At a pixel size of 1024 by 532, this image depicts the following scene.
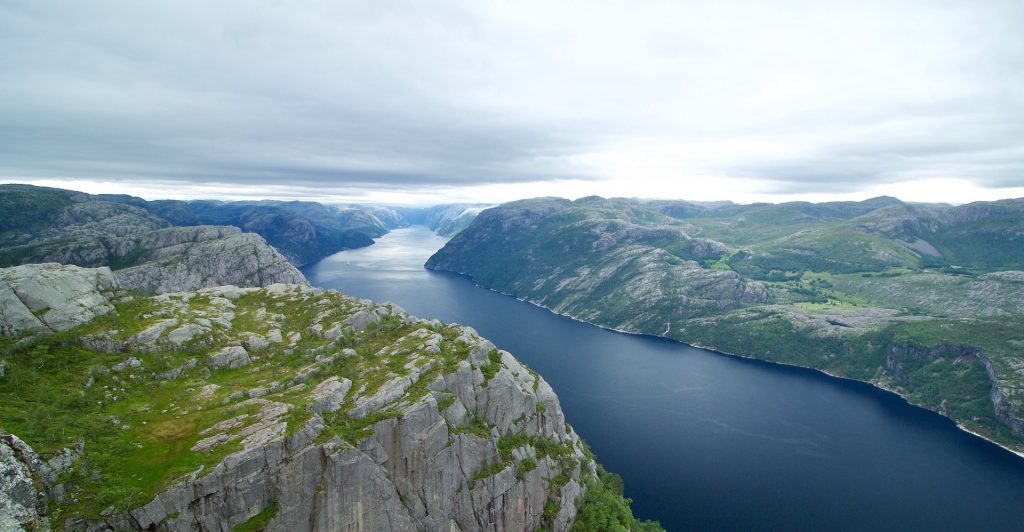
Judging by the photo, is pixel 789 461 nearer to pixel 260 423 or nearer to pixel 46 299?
pixel 260 423

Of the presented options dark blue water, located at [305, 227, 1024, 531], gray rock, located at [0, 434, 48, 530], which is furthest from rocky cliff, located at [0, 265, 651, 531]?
dark blue water, located at [305, 227, 1024, 531]

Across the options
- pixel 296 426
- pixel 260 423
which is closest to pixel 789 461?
pixel 296 426

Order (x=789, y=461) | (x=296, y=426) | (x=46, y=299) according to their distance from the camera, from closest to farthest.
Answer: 1. (x=296, y=426)
2. (x=46, y=299)
3. (x=789, y=461)

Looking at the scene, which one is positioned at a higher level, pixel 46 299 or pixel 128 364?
pixel 46 299

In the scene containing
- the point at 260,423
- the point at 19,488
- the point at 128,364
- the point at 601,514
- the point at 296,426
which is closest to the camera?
the point at 19,488

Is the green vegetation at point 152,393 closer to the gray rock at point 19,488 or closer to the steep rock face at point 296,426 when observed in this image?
the steep rock face at point 296,426

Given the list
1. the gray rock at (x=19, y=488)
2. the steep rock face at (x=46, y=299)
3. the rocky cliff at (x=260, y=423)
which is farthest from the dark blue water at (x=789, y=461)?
the steep rock face at (x=46, y=299)

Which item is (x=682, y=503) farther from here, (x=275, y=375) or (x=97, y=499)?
(x=97, y=499)
